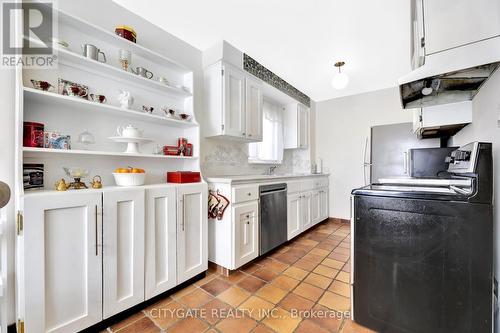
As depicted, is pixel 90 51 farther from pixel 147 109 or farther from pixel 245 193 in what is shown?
pixel 245 193

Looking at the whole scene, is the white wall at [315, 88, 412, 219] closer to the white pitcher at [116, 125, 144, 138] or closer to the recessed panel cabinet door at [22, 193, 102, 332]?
the white pitcher at [116, 125, 144, 138]

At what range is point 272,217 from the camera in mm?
2445

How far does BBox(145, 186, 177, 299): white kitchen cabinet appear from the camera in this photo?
5.07ft

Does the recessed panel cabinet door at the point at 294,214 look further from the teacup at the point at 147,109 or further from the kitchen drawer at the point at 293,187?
the teacup at the point at 147,109

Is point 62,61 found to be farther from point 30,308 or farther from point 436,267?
point 436,267

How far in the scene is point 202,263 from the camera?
1.94 meters

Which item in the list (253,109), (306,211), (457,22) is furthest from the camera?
(306,211)

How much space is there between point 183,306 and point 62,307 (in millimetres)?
736

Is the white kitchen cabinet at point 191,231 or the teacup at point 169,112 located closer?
the white kitchen cabinet at point 191,231

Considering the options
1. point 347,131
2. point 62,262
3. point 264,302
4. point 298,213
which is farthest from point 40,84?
point 347,131

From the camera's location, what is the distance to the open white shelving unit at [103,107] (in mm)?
1321

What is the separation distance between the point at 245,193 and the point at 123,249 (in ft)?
3.64

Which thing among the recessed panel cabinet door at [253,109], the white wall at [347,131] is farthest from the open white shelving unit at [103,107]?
the white wall at [347,131]

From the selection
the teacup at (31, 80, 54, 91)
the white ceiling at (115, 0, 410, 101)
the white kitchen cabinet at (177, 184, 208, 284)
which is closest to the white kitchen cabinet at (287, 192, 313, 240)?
the white kitchen cabinet at (177, 184, 208, 284)
